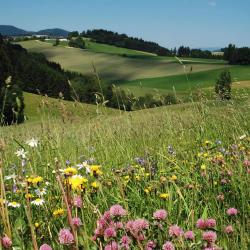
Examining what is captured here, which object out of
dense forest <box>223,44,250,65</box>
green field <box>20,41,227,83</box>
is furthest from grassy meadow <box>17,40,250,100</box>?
dense forest <box>223,44,250,65</box>

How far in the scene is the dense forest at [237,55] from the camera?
125m

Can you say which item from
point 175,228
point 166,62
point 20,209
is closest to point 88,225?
point 20,209

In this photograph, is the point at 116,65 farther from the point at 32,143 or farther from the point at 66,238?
the point at 66,238

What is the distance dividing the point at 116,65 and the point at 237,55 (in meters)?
35.3

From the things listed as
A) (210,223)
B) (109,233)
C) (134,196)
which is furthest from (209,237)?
(134,196)

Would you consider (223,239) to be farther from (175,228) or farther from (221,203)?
(221,203)

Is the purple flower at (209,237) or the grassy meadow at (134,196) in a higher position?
the purple flower at (209,237)

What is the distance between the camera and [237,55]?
129250mm

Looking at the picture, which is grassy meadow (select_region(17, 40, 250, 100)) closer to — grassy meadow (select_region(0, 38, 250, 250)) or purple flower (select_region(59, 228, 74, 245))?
grassy meadow (select_region(0, 38, 250, 250))

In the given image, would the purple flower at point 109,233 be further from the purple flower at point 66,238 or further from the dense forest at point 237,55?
the dense forest at point 237,55

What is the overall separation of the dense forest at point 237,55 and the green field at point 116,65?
611 centimetres

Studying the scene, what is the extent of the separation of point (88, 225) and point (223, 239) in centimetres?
82

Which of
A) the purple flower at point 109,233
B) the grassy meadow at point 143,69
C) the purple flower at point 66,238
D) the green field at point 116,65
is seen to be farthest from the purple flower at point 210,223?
the green field at point 116,65

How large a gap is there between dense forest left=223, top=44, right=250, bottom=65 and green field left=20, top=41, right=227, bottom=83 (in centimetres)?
611
